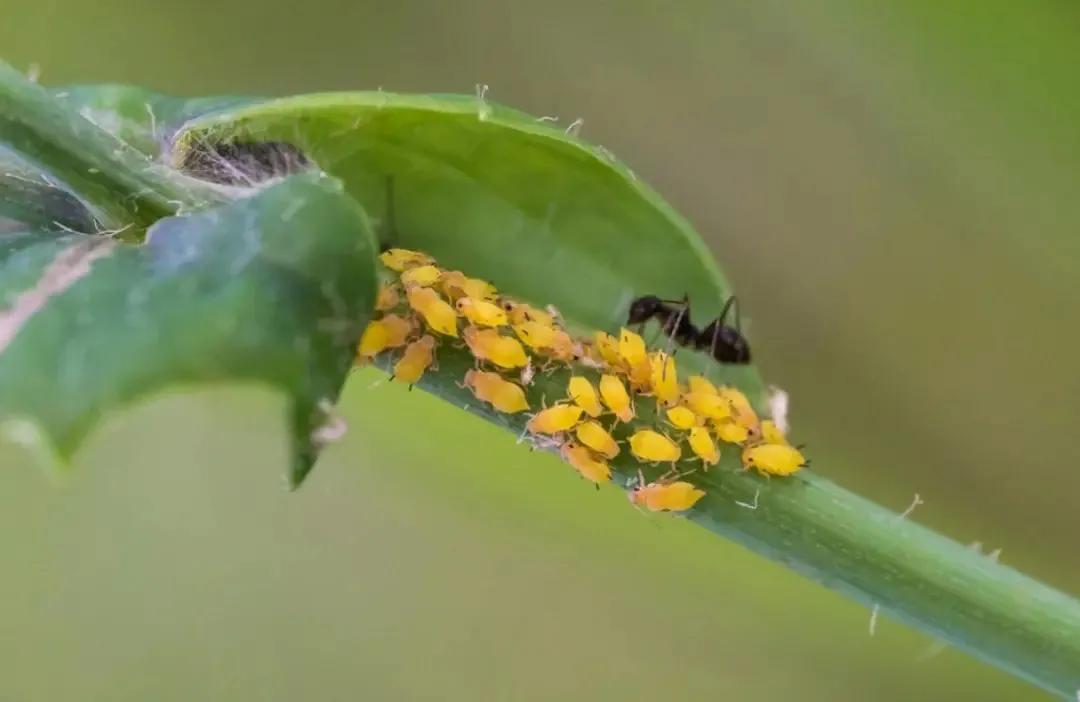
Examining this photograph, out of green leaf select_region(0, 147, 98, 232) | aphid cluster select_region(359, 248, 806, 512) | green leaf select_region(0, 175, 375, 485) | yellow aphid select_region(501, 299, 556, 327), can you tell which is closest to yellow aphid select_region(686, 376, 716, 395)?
aphid cluster select_region(359, 248, 806, 512)

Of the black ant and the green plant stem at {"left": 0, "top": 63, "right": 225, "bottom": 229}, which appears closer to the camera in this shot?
the green plant stem at {"left": 0, "top": 63, "right": 225, "bottom": 229}

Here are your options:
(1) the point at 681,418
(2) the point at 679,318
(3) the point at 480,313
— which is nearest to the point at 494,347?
(3) the point at 480,313

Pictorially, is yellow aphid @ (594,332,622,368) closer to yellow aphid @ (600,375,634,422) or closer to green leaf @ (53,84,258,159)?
yellow aphid @ (600,375,634,422)

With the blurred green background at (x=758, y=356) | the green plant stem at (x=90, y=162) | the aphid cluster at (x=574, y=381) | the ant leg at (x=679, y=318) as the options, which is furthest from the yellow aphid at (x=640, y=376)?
the blurred green background at (x=758, y=356)

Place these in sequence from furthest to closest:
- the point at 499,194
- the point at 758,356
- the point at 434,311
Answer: the point at 758,356
the point at 499,194
the point at 434,311

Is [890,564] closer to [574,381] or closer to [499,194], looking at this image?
[574,381]

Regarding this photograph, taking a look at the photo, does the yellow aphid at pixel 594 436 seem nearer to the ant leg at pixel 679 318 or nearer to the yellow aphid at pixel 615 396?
the yellow aphid at pixel 615 396
